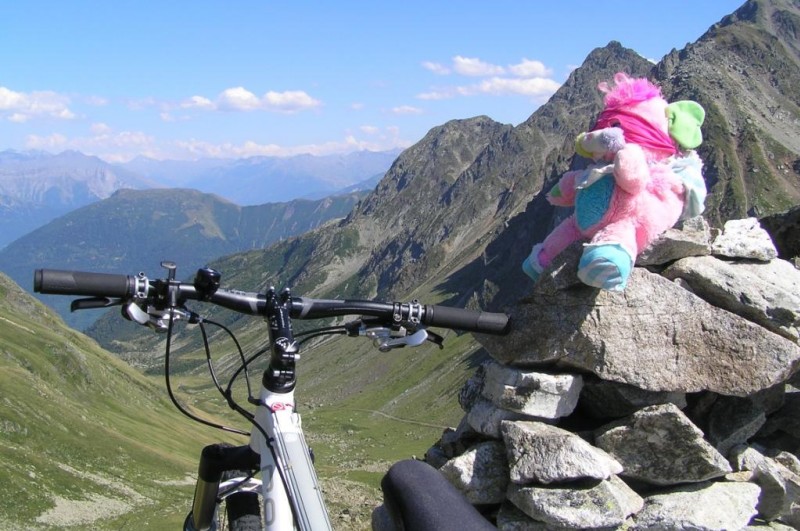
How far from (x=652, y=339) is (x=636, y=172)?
6.90ft

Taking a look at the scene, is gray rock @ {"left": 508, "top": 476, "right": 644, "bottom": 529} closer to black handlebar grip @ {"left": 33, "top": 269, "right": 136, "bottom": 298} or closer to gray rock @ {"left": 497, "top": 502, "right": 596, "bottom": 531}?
gray rock @ {"left": 497, "top": 502, "right": 596, "bottom": 531}

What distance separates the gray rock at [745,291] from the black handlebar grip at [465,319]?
142 inches

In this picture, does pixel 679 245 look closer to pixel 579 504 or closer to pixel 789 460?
pixel 789 460

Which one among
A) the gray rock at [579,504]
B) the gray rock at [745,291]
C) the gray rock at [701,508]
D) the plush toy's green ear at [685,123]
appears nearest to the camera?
the gray rock at [579,504]

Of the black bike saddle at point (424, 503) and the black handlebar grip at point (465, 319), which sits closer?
the black bike saddle at point (424, 503)

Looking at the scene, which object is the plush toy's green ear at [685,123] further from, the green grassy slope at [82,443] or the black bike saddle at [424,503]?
the green grassy slope at [82,443]

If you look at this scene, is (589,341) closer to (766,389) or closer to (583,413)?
(583,413)

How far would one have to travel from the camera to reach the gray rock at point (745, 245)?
397 inches

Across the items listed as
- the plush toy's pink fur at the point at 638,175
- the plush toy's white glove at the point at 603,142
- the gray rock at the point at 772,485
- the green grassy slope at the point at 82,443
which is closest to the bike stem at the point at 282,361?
the plush toy's pink fur at the point at 638,175

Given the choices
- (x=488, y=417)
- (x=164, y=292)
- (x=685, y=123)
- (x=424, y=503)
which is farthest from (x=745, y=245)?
(x=164, y=292)

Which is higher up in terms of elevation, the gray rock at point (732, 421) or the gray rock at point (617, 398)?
the gray rock at point (617, 398)

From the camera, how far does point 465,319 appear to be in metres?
6.49

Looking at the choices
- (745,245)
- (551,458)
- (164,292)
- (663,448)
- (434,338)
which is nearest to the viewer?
(164,292)

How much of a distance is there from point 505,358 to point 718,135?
205m
